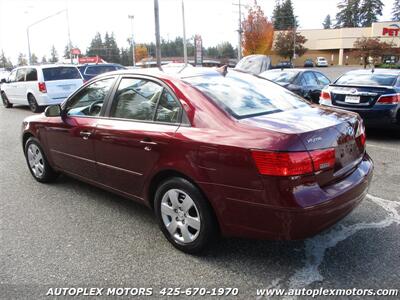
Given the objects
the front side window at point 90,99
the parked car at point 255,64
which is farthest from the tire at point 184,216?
the parked car at point 255,64

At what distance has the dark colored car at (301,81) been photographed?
10702mm

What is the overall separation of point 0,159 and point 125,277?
16.1ft

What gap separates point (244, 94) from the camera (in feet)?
11.5

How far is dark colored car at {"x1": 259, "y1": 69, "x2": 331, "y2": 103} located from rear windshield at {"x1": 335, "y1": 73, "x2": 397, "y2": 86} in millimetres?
2319

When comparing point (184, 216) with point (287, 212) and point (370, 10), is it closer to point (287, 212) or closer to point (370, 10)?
point (287, 212)

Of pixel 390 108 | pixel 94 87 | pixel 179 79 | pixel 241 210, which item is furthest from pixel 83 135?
pixel 390 108

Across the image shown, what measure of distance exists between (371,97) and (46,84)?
10.2 meters

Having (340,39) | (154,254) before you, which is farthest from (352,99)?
(340,39)

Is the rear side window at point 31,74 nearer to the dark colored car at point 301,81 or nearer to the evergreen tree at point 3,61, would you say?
the dark colored car at point 301,81

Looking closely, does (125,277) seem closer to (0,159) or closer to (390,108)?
(0,159)

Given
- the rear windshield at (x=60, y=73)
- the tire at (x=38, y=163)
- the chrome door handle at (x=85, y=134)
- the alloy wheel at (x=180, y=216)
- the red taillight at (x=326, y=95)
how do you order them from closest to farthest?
the alloy wheel at (x=180, y=216), the chrome door handle at (x=85, y=134), the tire at (x=38, y=163), the red taillight at (x=326, y=95), the rear windshield at (x=60, y=73)

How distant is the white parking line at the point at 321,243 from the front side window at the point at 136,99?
1.79 meters

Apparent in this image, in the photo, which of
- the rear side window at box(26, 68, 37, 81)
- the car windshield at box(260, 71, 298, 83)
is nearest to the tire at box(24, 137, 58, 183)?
the car windshield at box(260, 71, 298, 83)

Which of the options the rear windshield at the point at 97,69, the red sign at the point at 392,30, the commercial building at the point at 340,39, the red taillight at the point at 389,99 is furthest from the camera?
the commercial building at the point at 340,39
